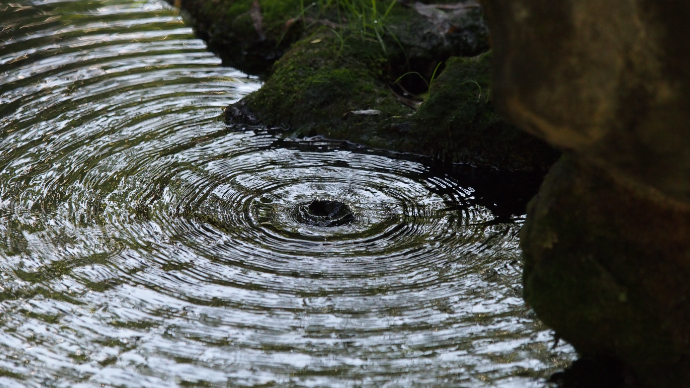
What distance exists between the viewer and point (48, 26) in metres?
8.65

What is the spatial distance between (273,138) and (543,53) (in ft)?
11.5

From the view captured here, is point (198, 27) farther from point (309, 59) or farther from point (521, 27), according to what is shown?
point (521, 27)

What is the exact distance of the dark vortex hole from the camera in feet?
14.5

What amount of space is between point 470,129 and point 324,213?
1.52 meters

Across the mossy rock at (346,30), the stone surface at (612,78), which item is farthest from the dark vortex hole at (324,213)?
the mossy rock at (346,30)

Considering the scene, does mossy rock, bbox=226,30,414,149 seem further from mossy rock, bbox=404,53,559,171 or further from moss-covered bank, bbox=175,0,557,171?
mossy rock, bbox=404,53,559,171

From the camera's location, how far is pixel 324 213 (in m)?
4.51

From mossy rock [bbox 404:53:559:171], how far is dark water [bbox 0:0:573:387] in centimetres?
30

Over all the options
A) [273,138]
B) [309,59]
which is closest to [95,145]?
[273,138]

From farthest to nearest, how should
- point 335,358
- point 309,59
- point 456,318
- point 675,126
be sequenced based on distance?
point 309,59 < point 456,318 < point 335,358 < point 675,126

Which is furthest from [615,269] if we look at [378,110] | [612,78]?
[378,110]

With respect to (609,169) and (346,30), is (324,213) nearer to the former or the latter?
(609,169)

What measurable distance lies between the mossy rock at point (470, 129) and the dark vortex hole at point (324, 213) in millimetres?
1210

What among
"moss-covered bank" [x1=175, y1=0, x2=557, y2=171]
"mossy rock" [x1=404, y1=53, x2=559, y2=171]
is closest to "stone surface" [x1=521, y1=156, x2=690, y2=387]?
"mossy rock" [x1=404, y1=53, x2=559, y2=171]
